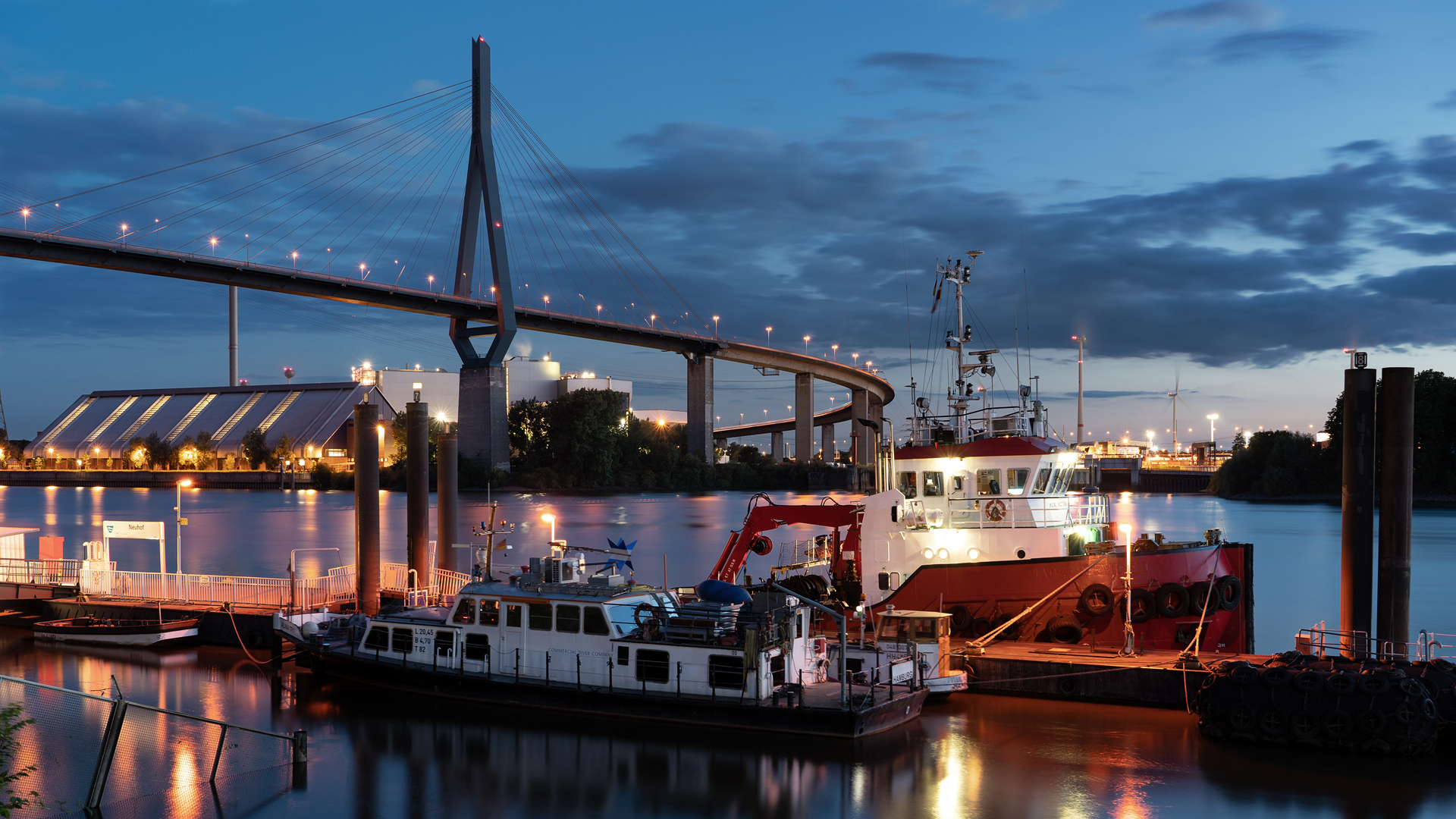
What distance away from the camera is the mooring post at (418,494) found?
1049 inches

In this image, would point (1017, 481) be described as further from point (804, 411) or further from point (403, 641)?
point (804, 411)

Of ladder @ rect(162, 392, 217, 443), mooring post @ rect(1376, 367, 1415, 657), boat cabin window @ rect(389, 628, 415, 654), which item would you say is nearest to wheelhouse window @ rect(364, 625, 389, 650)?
boat cabin window @ rect(389, 628, 415, 654)

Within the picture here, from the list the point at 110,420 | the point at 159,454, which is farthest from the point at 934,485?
the point at 110,420

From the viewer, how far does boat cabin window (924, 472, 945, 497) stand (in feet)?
73.9

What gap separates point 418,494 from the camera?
90.3 feet

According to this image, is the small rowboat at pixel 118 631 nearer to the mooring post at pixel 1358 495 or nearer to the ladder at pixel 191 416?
the mooring post at pixel 1358 495

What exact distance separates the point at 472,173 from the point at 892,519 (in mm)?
72782

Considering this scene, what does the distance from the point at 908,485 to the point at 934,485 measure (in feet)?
1.79

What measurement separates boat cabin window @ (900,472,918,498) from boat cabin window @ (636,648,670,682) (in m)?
7.23

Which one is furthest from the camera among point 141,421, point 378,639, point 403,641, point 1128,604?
point 141,421

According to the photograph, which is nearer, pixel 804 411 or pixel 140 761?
pixel 140 761

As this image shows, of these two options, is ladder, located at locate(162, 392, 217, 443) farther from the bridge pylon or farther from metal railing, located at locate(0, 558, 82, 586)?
metal railing, located at locate(0, 558, 82, 586)

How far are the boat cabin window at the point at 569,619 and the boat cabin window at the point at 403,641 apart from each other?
366cm

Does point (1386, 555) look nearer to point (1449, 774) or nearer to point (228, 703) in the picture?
point (1449, 774)
